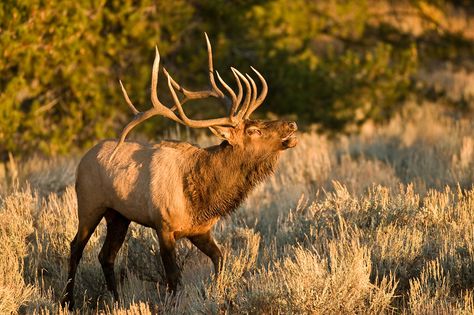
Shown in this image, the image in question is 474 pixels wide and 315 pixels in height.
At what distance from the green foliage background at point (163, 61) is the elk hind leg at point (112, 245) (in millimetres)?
5390

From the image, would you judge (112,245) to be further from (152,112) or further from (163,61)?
(163,61)

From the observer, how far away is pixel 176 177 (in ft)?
22.0

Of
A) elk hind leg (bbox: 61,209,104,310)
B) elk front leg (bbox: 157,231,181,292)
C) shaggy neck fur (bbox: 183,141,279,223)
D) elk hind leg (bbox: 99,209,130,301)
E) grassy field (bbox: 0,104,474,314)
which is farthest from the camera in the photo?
elk hind leg (bbox: 99,209,130,301)

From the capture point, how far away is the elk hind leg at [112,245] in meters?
7.04

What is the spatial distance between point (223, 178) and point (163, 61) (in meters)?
7.94

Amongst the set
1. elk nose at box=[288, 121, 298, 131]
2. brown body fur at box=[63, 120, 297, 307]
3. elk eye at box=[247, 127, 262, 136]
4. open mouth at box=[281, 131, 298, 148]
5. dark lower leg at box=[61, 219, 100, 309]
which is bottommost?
dark lower leg at box=[61, 219, 100, 309]

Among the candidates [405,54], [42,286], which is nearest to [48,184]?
[42,286]

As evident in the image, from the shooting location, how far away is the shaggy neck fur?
6.72m

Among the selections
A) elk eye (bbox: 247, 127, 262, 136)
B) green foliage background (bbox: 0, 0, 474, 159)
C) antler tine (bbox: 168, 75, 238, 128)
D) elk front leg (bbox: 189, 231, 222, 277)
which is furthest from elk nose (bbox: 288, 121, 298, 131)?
green foliage background (bbox: 0, 0, 474, 159)

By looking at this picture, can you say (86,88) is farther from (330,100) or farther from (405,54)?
(405,54)

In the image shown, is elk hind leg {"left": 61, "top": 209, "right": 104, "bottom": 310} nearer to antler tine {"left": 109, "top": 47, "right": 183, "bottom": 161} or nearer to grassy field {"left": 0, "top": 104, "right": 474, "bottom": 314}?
grassy field {"left": 0, "top": 104, "right": 474, "bottom": 314}

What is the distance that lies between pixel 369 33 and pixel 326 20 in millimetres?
1873

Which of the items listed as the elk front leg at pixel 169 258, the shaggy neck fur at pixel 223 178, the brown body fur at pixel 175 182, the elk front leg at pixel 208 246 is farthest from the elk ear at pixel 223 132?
the elk front leg at pixel 169 258

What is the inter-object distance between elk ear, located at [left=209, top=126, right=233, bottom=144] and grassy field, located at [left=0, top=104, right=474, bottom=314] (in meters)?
0.95
